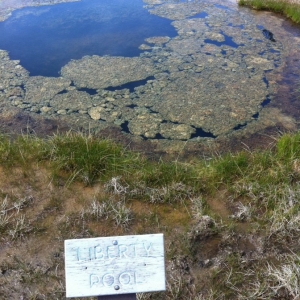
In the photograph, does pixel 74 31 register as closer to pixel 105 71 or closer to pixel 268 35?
pixel 105 71

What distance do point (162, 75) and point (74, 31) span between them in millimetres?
1456

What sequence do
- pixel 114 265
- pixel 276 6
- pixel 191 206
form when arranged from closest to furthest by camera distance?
pixel 114 265
pixel 191 206
pixel 276 6

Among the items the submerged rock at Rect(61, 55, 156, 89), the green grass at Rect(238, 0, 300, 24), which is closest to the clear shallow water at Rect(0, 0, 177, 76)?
the submerged rock at Rect(61, 55, 156, 89)

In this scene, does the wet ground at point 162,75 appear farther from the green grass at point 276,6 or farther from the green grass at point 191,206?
the green grass at point 191,206

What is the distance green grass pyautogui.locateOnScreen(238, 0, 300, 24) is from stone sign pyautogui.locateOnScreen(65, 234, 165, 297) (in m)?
4.62

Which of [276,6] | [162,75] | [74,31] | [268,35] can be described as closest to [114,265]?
[162,75]

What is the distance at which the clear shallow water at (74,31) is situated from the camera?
3840 mm

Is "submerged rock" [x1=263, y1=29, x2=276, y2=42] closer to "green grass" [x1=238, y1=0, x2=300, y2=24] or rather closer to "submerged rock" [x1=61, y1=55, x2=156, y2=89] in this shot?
"green grass" [x1=238, y1=0, x2=300, y2=24]

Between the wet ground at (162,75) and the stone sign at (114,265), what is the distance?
59.5 inches

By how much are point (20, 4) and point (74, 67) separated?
6.79 ft

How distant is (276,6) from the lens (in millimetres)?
5047

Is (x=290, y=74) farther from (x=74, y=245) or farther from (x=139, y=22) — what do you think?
(x=74, y=245)

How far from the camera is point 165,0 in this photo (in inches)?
209

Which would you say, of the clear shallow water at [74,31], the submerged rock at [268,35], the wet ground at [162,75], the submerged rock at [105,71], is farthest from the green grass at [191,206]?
the submerged rock at [268,35]
